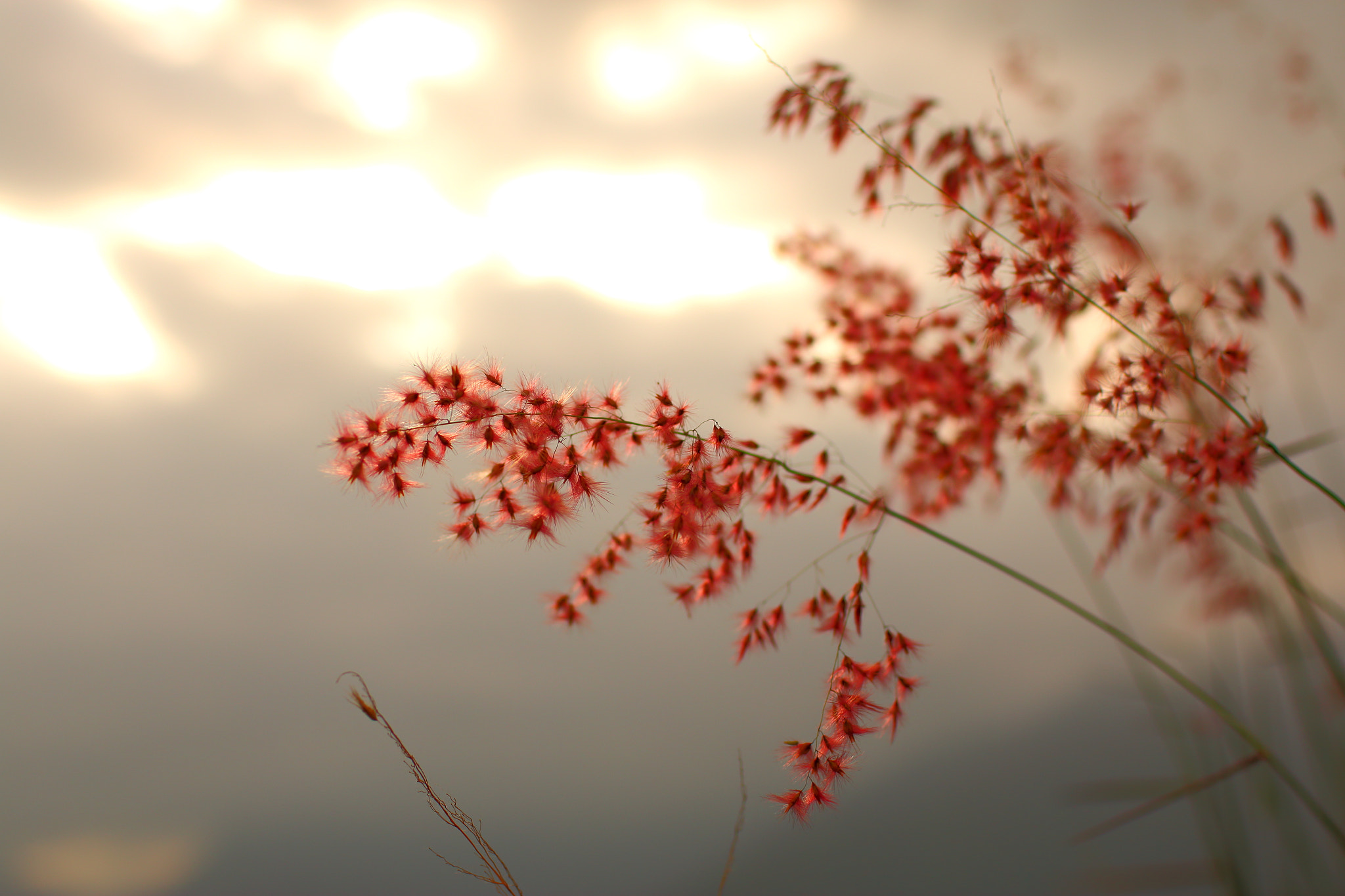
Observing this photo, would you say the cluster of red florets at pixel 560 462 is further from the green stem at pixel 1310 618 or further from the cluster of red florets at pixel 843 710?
the green stem at pixel 1310 618

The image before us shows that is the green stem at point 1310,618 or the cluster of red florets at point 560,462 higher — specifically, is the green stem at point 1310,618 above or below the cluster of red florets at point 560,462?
below

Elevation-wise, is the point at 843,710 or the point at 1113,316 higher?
the point at 1113,316

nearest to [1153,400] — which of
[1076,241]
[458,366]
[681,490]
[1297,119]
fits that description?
[1076,241]

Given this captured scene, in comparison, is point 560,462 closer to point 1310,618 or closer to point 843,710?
point 843,710

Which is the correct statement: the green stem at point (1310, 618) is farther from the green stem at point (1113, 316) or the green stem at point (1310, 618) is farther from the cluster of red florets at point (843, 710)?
the cluster of red florets at point (843, 710)

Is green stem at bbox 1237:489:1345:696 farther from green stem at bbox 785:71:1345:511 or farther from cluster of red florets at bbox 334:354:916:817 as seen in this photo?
cluster of red florets at bbox 334:354:916:817

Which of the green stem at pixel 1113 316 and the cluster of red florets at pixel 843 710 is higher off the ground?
the green stem at pixel 1113 316

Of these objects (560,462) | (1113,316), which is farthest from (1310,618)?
(560,462)

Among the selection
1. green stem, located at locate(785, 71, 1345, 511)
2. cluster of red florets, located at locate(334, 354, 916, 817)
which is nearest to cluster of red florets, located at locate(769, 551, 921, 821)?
cluster of red florets, located at locate(334, 354, 916, 817)

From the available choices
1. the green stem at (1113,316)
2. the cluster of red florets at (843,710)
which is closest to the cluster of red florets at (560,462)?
the cluster of red florets at (843,710)

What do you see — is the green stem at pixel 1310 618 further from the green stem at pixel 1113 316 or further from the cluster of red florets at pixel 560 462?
the cluster of red florets at pixel 560 462

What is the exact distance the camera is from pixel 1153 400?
160 centimetres

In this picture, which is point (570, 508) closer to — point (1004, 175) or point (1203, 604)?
point (1004, 175)

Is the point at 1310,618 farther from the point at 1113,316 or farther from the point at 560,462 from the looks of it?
the point at 560,462
